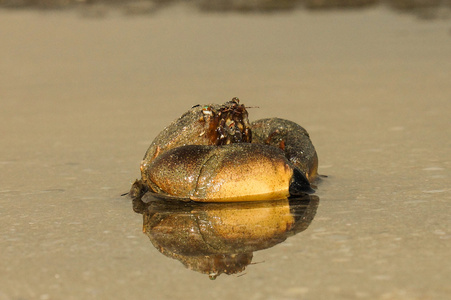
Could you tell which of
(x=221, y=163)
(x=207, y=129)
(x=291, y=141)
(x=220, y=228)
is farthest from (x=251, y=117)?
(x=220, y=228)

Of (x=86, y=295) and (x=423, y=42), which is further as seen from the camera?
(x=423, y=42)

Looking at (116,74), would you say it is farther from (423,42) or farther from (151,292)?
(151,292)

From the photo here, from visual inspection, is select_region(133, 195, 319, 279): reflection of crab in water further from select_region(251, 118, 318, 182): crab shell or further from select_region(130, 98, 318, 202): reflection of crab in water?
select_region(251, 118, 318, 182): crab shell

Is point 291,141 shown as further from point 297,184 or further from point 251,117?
point 251,117

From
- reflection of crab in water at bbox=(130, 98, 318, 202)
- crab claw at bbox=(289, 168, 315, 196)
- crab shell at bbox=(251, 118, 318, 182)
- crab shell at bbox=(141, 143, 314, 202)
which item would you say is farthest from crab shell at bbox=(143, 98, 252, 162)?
crab claw at bbox=(289, 168, 315, 196)

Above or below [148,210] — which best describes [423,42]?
above

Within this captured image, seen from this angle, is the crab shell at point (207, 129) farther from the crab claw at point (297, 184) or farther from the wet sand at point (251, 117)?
the crab claw at point (297, 184)

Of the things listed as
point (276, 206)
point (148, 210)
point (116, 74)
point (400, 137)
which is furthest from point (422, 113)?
point (116, 74)

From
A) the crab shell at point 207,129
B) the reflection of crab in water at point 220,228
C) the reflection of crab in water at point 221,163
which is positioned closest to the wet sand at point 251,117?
the reflection of crab in water at point 220,228
